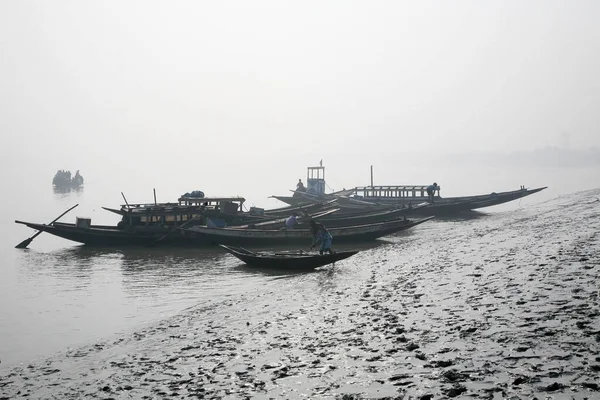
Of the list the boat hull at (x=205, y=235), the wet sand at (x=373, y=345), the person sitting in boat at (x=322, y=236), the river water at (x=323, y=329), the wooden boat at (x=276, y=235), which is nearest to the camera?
the wet sand at (x=373, y=345)

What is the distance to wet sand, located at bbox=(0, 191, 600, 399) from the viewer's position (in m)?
8.92

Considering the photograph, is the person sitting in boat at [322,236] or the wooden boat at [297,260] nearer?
the wooden boat at [297,260]

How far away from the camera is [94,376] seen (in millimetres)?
11102

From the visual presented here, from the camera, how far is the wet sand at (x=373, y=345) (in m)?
8.92

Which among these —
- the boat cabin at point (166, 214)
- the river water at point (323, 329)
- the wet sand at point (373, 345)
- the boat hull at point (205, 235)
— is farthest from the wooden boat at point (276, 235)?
the wet sand at point (373, 345)

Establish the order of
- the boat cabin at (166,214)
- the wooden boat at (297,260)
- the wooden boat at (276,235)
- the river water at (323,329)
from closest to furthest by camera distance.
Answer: the river water at (323,329) < the wooden boat at (297,260) < the wooden boat at (276,235) < the boat cabin at (166,214)

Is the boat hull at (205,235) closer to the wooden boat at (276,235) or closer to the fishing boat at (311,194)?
the wooden boat at (276,235)

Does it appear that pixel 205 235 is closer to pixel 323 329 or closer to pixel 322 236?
pixel 322 236

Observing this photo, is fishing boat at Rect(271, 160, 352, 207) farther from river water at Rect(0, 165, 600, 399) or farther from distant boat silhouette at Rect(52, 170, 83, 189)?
distant boat silhouette at Rect(52, 170, 83, 189)

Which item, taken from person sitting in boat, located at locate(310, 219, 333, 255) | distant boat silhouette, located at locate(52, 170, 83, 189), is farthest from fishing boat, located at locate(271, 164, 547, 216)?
distant boat silhouette, located at locate(52, 170, 83, 189)

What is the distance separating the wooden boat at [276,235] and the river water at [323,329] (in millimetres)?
4781

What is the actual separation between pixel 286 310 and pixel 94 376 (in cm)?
586

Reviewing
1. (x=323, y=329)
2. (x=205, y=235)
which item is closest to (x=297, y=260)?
(x=323, y=329)

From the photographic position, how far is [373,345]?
11102mm
